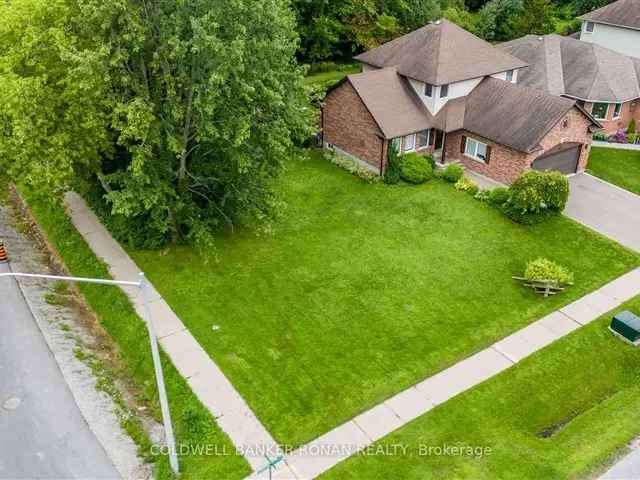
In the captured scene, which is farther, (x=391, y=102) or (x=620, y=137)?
(x=620, y=137)

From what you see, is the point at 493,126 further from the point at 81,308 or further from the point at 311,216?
the point at 81,308

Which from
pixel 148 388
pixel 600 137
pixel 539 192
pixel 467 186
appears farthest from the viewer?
pixel 600 137

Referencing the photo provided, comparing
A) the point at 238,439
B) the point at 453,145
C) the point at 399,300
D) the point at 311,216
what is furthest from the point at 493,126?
the point at 238,439

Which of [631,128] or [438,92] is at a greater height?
[438,92]

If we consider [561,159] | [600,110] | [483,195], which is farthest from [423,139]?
[600,110]

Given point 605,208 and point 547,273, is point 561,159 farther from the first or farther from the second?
point 547,273

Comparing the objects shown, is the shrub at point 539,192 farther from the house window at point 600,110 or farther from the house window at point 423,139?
the house window at point 600,110

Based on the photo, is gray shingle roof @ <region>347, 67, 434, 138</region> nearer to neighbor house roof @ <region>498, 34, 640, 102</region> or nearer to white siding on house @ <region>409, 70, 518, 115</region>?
white siding on house @ <region>409, 70, 518, 115</region>
